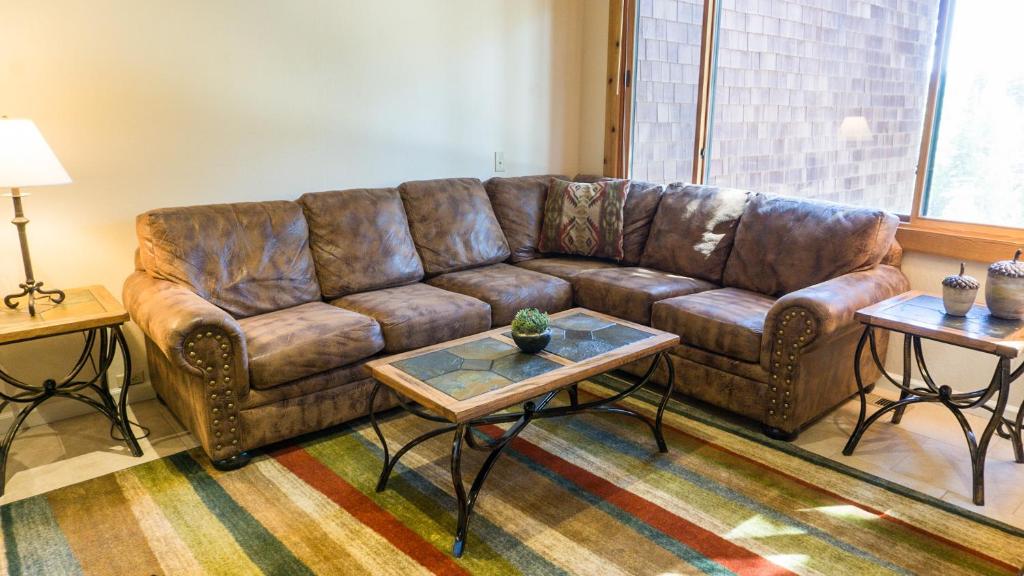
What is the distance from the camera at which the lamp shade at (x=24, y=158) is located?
2402 millimetres

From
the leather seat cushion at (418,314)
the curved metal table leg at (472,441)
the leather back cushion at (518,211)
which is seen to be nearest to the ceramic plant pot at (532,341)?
the curved metal table leg at (472,441)

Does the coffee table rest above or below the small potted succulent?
below

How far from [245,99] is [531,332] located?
80.2 inches

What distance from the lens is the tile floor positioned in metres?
2.48

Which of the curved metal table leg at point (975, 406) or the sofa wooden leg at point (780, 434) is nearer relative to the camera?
the curved metal table leg at point (975, 406)

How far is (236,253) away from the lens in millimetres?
3148

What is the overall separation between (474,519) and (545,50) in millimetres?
3272

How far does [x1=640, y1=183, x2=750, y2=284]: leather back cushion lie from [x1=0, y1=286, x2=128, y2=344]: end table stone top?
267 centimetres

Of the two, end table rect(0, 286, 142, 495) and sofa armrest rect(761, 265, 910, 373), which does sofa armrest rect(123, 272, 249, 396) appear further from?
sofa armrest rect(761, 265, 910, 373)

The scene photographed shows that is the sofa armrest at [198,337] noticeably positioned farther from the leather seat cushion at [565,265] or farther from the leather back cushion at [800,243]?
the leather back cushion at [800,243]

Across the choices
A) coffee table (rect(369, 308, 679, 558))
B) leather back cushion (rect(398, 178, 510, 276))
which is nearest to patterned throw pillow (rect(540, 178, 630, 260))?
leather back cushion (rect(398, 178, 510, 276))

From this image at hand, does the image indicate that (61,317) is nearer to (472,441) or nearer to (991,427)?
(472,441)

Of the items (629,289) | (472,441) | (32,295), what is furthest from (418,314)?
(32,295)

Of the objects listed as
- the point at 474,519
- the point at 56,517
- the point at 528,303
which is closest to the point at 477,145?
the point at 528,303
